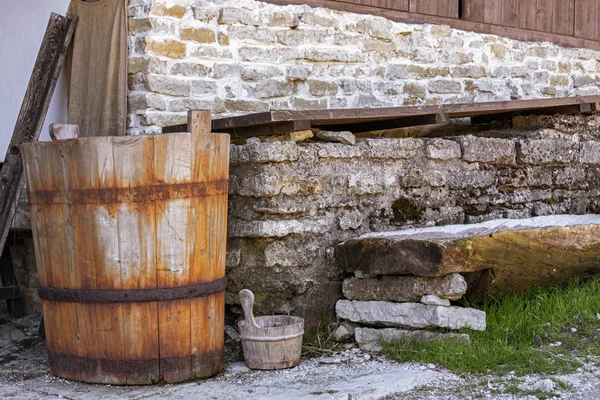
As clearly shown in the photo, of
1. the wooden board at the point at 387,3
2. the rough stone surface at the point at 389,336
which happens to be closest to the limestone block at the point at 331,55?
the wooden board at the point at 387,3

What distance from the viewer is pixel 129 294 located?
3918 millimetres

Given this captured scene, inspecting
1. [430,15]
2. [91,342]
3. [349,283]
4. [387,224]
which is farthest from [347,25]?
[91,342]

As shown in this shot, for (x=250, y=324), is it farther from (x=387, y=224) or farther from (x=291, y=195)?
(x=387, y=224)

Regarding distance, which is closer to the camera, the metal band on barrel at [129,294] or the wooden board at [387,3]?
the metal band on barrel at [129,294]

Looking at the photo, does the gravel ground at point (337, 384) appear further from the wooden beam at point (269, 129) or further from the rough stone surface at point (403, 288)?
the wooden beam at point (269, 129)

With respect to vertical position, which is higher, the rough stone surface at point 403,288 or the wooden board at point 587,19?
the wooden board at point 587,19

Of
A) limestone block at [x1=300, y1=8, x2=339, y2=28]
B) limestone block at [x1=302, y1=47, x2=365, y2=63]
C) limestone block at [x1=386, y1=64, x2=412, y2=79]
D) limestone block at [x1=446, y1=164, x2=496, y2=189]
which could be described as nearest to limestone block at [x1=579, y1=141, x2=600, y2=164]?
limestone block at [x1=446, y1=164, x2=496, y2=189]

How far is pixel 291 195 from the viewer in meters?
4.61

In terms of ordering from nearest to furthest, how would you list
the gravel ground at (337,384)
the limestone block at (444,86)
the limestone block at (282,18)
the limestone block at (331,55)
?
the gravel ground at (337,384) < the limestone block at (282,18) < the limestone block at (331,55) < the limestone block at (444,86)

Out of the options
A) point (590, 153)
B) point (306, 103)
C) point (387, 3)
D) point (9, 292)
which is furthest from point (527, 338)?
point (9, 292)

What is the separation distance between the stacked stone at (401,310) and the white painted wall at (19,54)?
7.93 ft

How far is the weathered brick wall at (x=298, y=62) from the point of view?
522 cm

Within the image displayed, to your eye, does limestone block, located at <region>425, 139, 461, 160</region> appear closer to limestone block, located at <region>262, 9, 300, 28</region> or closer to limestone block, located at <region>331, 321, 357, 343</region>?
limestone block, located at <region>331, 321, 357, 343</region>

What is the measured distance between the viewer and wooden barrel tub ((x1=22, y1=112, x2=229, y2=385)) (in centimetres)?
389
